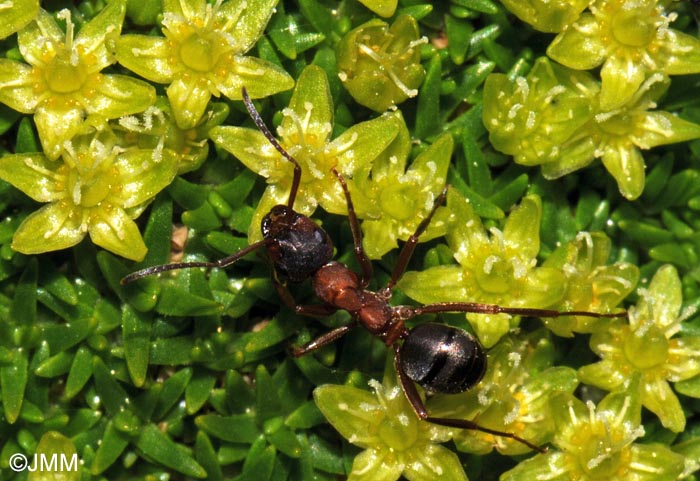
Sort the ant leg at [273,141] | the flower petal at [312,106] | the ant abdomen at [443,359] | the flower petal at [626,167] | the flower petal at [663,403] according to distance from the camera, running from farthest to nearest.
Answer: the flower petal at [626,167], the flower petal at [663,403], the flower petal at [312,106], the ant leg at [273,141], the ant abdomen at [443,359]

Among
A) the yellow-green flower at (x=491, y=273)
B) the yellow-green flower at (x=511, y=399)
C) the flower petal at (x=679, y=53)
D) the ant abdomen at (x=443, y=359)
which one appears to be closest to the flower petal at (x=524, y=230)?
the yellow-green flower at (x=491, y=273)

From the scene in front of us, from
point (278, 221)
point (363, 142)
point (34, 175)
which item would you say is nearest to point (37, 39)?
point (34, 175)

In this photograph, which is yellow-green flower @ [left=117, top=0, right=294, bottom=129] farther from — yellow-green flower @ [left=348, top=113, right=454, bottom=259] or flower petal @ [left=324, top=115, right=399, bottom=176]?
yellow-green flower @ [left=348, top=113, right=454, bottom=259]

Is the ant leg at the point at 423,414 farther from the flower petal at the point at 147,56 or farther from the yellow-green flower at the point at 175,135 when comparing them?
the flower petal at the point at 147,56

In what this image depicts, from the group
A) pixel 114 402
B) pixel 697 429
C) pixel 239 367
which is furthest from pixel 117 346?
pixel 697 429

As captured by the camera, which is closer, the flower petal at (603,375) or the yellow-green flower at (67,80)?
the yellow-green flower at (67,80)

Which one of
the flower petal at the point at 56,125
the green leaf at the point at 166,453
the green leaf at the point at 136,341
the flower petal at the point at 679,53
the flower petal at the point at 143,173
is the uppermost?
the flower petal at the point at 679,53

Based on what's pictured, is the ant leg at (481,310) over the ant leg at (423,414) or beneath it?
over
